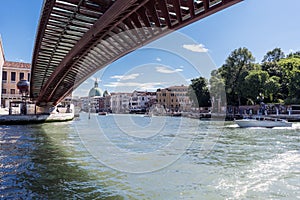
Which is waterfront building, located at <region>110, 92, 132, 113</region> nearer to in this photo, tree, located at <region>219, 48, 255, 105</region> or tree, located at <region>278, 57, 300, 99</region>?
tree, located at <region>219, 48, 255, 105</region>

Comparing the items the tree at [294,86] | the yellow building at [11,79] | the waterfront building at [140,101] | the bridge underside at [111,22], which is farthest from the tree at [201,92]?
the bridge underside at [111,22]

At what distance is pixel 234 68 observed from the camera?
46.2 meters

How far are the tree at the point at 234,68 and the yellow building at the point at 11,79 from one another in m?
32.1

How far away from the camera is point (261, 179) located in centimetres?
618

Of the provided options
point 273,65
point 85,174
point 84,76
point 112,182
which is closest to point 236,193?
point 112,182

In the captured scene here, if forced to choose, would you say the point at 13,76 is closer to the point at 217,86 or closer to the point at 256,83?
the point at 217,86

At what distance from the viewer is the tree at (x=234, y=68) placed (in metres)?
45.2

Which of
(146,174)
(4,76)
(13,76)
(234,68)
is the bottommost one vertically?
(146,174)

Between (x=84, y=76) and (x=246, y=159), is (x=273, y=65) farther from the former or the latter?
(x=246, y=159)

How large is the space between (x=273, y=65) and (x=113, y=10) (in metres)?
43.4

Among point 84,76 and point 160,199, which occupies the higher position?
point 84,76

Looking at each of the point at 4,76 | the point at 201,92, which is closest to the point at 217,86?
the point at 201,92

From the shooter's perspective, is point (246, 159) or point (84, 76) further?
point (84, 76)

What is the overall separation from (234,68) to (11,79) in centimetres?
3521
